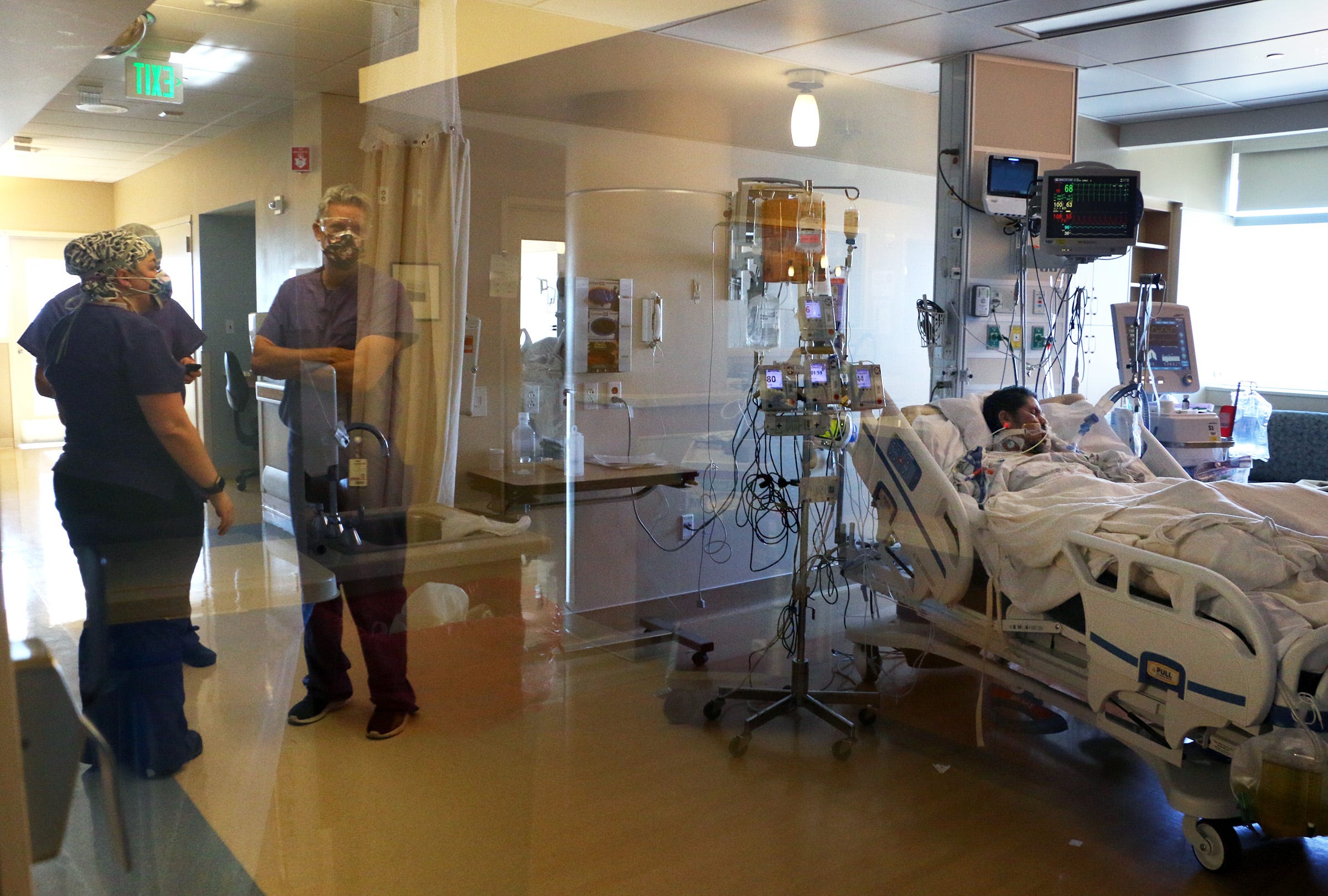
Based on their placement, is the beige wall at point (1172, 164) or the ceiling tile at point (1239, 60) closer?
the ceiling tile at point (1239, 60)

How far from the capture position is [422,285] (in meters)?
2.33

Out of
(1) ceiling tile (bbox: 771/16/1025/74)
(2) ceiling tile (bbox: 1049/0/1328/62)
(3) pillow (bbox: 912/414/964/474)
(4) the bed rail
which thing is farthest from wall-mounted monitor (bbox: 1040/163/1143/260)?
(4) the bed rail

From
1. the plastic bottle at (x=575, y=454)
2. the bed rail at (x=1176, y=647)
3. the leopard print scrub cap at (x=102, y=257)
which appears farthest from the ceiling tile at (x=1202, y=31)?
the leopard print scrub cap at (x=102, y=257)

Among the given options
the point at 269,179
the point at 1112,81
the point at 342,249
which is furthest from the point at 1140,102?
the point at 269,179

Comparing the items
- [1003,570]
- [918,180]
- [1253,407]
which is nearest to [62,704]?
[1003,570]

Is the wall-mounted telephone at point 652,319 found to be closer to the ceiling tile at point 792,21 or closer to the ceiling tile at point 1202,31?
the ceiling tile at point 792,21

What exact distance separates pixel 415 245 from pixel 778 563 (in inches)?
67.2

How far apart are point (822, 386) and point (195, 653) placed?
1.90 m

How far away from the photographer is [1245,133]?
13.1 ft

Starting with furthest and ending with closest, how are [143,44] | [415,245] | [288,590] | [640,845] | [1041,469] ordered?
1. [1041,469]
2. [415,245]
3. [640,845]
4. [288,590]
5. [143,44]

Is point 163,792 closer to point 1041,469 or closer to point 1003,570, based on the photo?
point 1003,570

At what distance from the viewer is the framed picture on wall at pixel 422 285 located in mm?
2254

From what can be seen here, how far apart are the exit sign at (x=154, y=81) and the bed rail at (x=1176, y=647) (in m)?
2.05

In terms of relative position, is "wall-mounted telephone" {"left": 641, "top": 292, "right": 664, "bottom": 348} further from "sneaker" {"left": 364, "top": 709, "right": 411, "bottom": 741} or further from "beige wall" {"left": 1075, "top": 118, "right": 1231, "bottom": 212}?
"beige wall" {"left": 1075, "top": 118, "right": 1231, "bottom": 212}
